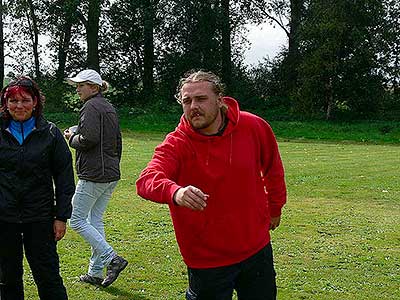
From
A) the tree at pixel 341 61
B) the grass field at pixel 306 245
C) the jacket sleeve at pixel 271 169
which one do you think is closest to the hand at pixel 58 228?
the grass field at pixel 306 245

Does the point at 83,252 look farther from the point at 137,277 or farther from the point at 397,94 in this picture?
the point at 397,94

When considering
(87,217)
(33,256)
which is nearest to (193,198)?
(33,256)

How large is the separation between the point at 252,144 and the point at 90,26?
3331cm

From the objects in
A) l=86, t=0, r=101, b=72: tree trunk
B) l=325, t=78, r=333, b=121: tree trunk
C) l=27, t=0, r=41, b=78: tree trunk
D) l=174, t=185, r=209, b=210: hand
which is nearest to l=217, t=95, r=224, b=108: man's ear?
l=174, t=185, r=209, b=210: hand

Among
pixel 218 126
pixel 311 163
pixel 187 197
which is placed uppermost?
pixel 218 126

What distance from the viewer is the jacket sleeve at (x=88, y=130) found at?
6.02 metres

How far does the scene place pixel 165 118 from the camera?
1241 inches

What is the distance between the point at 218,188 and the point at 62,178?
1488 millimetres

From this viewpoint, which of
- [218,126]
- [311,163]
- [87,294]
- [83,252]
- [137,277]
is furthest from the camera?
[311,163]

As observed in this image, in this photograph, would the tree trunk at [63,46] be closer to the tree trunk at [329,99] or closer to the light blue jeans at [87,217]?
the tree trunk at [329,99]

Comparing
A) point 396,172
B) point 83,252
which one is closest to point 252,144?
point 83,252

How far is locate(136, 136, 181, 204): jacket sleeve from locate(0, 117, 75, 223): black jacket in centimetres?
123

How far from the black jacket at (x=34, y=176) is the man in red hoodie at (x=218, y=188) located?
122 cm

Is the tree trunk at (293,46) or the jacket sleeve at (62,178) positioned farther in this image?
the tree trunk at (293,46)
